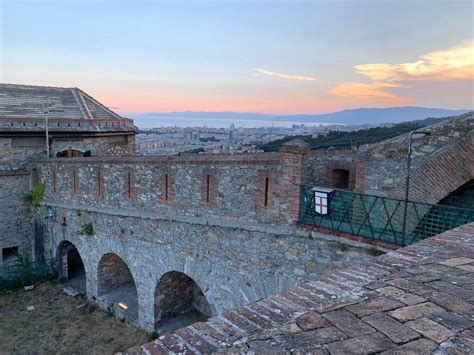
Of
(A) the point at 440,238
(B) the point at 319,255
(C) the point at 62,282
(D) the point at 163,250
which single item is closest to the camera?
(A) the point at 440,238

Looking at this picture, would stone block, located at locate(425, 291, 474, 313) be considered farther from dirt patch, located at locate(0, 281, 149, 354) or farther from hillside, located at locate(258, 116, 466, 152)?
hillside, located at locate(258, 116, 466, 152)

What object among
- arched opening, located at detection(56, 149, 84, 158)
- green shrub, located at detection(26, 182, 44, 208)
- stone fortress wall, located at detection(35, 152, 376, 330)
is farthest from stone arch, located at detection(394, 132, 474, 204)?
arched opening, located at detection(56, 149, 84, 158)

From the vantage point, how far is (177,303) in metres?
10.1

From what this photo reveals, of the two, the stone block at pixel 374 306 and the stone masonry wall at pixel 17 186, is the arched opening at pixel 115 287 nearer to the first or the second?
the stone masonry wall at pixel 17 186

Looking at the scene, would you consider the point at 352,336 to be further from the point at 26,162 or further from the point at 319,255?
the point at 26,162

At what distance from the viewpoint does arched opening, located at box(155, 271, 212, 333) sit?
9.50 m

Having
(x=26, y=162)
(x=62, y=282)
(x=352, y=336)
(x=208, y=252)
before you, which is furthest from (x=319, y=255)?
(x=26, y=162)

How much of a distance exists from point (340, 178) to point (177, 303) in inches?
221

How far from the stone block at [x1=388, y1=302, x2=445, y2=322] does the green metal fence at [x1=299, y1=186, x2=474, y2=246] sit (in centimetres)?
373

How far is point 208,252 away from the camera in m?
8.20

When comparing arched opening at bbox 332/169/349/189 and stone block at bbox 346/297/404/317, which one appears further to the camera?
arched opening at bbox 332/169/349/189

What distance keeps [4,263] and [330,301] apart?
14.6 meters

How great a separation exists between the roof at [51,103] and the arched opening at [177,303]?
8.50 metres

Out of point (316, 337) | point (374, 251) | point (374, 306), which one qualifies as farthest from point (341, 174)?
point (316, 337)
